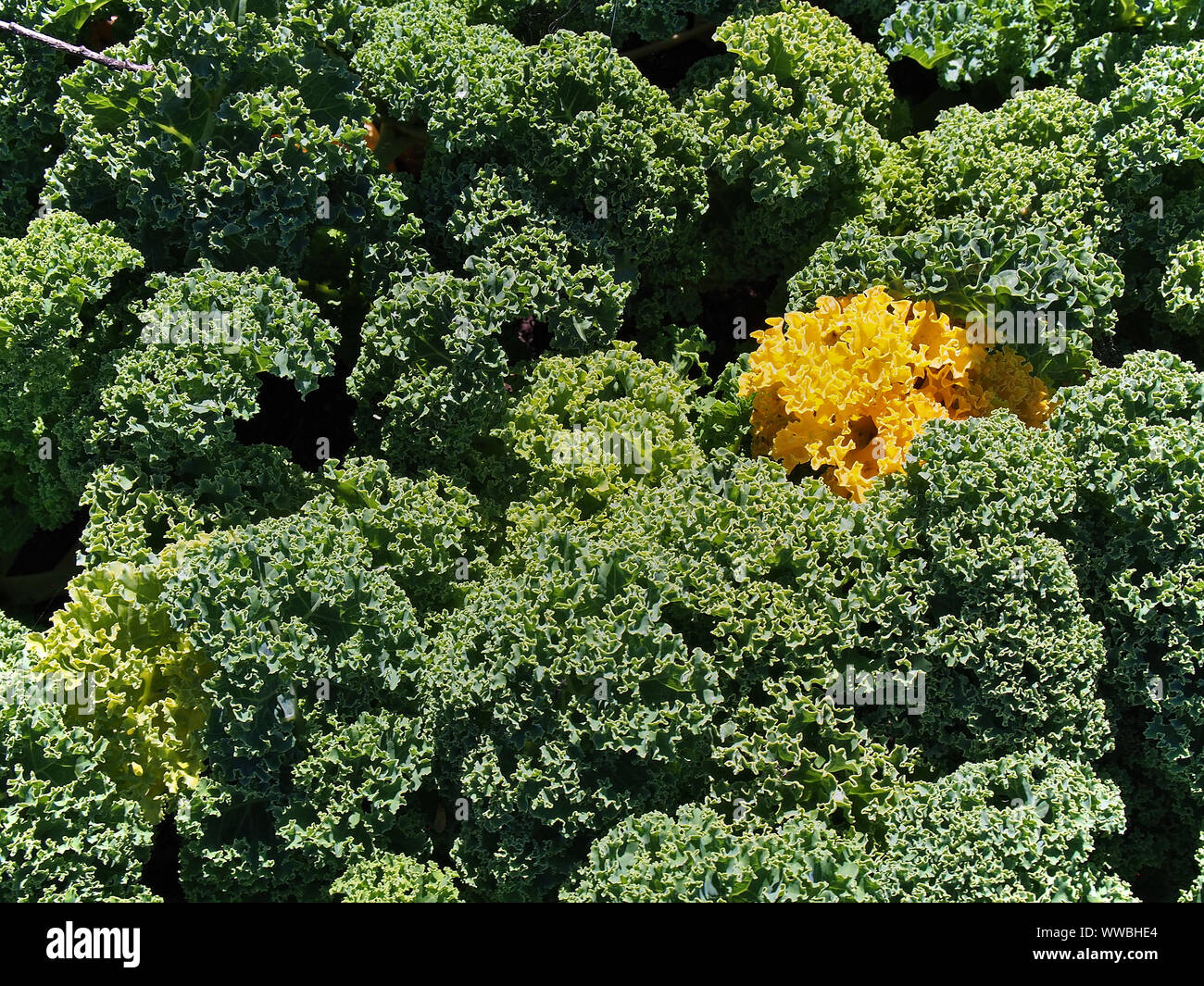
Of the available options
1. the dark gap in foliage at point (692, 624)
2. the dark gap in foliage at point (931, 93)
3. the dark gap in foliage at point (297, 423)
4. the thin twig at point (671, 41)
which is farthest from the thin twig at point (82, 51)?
the dark gap in foliage at point (931, 93)

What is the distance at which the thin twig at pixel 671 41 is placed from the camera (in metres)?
6.32

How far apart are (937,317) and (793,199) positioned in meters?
0.91

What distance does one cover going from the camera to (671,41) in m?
6.41

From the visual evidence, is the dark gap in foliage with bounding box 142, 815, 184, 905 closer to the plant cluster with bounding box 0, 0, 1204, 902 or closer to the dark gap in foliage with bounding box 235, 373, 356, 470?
the plant cluster with bounding box 0, 0, 1204, 902

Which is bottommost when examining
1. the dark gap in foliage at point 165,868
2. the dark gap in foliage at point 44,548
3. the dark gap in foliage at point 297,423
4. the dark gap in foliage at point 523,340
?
the dark gap in foliage at point 165,868

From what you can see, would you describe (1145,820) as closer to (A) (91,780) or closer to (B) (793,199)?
(B) (793,199)

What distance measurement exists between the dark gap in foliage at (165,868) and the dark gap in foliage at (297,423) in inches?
68.8

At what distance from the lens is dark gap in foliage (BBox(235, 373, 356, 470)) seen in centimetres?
590

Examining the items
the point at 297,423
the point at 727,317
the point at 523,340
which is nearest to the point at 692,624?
the point at 523,340

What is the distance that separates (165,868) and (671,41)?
15.2ft

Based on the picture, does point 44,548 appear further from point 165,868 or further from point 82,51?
point 82,51

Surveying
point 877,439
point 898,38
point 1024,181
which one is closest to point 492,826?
point 877,439

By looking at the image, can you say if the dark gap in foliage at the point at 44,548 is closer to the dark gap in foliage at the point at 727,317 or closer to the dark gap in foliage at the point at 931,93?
the dark gap in foliage at the point at 727,317

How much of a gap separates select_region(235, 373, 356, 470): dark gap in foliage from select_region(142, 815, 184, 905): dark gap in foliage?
1747 mm
